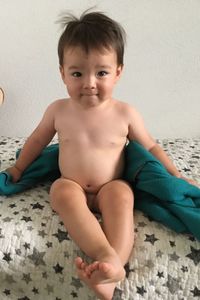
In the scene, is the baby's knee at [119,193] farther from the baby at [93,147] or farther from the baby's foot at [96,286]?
the baby's foot at [96,286]

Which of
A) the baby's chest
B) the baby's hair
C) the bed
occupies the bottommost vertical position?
the bed

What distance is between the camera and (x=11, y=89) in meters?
1.48

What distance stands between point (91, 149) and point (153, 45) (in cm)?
65

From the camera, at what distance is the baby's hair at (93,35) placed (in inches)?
35.2

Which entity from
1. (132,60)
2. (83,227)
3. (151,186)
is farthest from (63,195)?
(132,60)

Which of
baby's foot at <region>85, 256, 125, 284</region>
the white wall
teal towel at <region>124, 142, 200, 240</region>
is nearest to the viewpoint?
baby's foot at <region>85, 256, 125, 284</region>

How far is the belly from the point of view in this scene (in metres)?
0.98

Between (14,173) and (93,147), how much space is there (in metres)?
0.25

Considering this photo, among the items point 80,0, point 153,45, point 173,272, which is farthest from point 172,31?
point 173,272

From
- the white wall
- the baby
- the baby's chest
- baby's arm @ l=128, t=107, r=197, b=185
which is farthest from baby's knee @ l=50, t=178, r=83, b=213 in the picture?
the white wall

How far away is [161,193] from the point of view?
898 mm

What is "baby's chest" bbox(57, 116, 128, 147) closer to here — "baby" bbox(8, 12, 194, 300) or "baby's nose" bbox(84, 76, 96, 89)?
"baby" bbox(8, 12, 194, 300)

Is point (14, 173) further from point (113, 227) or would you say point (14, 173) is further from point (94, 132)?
point (113, 227)

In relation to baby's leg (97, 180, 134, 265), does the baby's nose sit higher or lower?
higher
